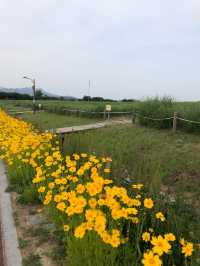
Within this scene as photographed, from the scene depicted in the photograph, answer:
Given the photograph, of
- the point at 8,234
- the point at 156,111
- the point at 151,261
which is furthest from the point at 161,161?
the point at 151,261

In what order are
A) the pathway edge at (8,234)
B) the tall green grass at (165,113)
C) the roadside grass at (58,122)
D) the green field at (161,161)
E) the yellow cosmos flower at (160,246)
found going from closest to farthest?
the yellow cosmos flower at (160,246) → the pathway edge at (8,234) → the green field at (161,161) → the tall green grass at (165,113) → the roadside grass at (58,122)

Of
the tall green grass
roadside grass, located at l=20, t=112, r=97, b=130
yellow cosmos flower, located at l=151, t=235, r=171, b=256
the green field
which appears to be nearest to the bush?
the tall green grass

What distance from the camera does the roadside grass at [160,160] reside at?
208 inches

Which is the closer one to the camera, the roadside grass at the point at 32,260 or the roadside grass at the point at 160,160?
the roadside grass at the point at 32,260

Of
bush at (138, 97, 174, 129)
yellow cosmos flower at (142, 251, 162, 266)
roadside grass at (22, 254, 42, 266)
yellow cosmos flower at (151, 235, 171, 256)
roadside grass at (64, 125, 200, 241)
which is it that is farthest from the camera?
bush at (138, 97, 174, 129)

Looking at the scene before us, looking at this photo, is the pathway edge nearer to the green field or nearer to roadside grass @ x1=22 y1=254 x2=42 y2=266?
roadside grass @ x1=22 y1=254 x2=42 y2=266

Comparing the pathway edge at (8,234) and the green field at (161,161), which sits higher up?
the green field at (161,161)

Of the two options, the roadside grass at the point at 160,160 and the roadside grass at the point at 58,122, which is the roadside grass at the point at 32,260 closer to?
the roadside grass at the point at 160,160

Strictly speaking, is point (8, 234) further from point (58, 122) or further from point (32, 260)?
point (58, 122)

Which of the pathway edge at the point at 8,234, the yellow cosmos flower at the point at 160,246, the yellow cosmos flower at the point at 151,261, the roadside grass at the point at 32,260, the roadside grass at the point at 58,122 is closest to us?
the yellow cosmos flower at the point at 151,261

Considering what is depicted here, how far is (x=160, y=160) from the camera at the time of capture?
352 inches

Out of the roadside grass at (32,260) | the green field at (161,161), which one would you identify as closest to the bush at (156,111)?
the green field at (161,161)

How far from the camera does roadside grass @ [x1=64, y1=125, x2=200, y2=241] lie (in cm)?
529

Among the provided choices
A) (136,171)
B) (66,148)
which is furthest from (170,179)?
(66,148)
